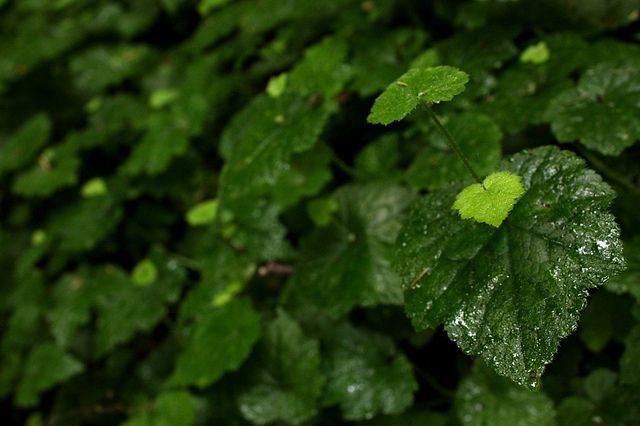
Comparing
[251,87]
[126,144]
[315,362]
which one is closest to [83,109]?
[126,144]

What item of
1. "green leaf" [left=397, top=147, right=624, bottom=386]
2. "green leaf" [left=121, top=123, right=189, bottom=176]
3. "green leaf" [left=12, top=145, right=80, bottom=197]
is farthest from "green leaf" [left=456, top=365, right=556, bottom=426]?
"green leaf" [left=12, top=145, right=80, bottom=197]

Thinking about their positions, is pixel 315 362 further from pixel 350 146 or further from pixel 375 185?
pixel 350 146

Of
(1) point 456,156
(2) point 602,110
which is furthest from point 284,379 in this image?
(2) point 602,110

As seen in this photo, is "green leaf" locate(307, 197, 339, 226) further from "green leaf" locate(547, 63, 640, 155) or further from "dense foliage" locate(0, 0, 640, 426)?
"green leaf" locate(547, 63, 640, 155)

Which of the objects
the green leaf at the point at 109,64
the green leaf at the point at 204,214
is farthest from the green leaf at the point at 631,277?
the green leaf at the point at 109,64

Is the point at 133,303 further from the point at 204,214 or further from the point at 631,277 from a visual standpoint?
the point at 631,277

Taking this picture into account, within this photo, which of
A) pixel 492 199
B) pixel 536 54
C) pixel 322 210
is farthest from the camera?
pixel 322 210
